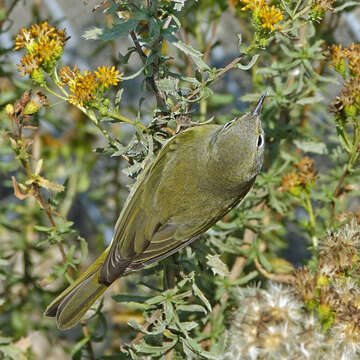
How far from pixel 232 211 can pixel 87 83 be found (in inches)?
28.5

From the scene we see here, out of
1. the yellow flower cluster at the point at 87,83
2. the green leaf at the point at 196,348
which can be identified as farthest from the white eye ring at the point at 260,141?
the green leaf at the point at 196,348

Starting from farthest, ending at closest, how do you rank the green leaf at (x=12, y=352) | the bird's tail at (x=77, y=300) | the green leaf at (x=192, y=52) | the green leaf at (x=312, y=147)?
the green leaf at (x=312, y=147), the green leaf at (x=12, y=352), the bird's tail at (x=77, y=300), the green leaf at (x=192, y=52)

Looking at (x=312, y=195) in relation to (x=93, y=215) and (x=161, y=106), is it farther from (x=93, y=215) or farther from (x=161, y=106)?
(x=93, y=215)

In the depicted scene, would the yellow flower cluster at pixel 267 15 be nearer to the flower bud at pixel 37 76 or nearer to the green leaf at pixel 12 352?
the flower bud at pixel 37 76

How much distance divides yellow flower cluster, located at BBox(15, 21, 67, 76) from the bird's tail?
0.56 metres

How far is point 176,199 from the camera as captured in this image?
1.59 metres

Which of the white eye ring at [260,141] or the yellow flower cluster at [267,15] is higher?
the yellow flower cluster at [267,15]

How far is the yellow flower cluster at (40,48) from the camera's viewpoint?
140 cm

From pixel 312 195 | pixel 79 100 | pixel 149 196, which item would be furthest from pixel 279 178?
pixel 79 100

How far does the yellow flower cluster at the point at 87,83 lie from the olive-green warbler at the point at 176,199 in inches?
10.1

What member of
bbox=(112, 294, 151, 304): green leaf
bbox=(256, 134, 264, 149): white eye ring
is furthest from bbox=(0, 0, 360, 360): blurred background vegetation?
bbox=(256, 134, 264, 149): white eye ring

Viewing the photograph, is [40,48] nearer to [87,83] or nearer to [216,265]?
[87,83]

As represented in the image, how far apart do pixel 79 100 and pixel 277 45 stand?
0.83 metres

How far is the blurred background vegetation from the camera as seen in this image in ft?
4.53
